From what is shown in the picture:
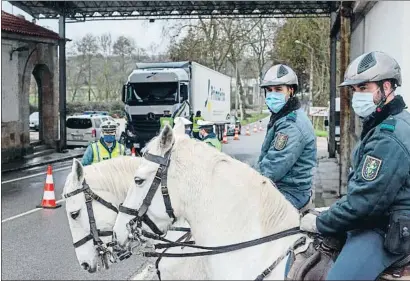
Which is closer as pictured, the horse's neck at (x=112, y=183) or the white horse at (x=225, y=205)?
the white horse at (x=225, y=205)

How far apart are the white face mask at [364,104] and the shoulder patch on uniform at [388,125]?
0.66 feet

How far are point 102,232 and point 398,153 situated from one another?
9.88ft

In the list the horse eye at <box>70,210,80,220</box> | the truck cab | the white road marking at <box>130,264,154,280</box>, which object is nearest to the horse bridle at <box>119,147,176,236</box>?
the horse eye at <box>70,210,80,220</box>

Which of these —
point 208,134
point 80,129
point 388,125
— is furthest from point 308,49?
point 388,125

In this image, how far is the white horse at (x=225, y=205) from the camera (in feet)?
10.7

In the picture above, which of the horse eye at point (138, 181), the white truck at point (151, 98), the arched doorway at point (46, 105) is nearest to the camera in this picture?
the horse eye at point (138, 181)

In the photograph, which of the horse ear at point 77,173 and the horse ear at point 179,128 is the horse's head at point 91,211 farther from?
the horse ear at point 179,128

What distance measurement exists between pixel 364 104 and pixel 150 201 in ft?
4.67

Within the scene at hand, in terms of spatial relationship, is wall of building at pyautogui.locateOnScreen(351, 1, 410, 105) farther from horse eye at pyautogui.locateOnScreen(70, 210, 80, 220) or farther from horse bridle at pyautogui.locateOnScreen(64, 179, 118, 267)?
horse eye at pyautogui.locateOnScreen(70, 210, 80, 220)

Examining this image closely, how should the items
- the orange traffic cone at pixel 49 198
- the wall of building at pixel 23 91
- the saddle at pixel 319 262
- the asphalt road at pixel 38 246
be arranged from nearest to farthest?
the saddle at pixel 319 262
the asphalt road at pixel 38 246
the orange traffic cone at pixel 49 198
the wall of building at pixel 23 91

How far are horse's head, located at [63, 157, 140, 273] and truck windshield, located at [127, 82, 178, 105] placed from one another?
2075cm

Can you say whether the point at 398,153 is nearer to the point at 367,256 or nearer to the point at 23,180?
the point at 367,256

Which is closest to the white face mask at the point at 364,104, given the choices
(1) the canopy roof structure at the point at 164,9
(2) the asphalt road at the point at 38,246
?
(2) the asphalt road at the point at 38,246

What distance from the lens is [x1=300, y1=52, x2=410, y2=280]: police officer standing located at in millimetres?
3025
